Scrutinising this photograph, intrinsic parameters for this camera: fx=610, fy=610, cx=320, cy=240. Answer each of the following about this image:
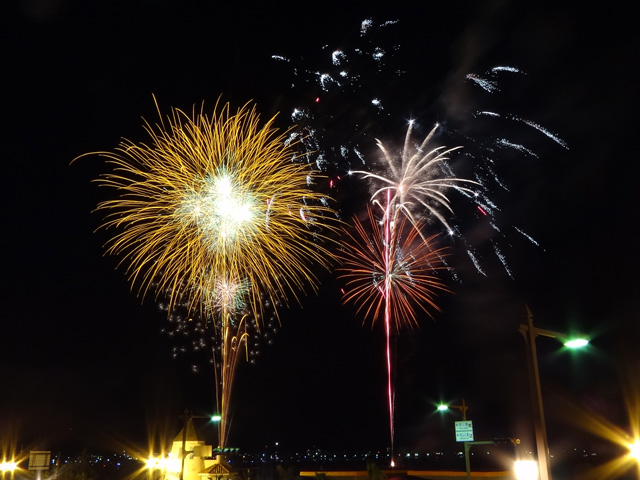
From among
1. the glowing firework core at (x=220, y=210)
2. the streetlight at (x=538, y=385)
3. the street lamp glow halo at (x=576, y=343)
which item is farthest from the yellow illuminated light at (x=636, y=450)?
the glowing firework core at (x=220, y=210)

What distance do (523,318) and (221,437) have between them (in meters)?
26.4

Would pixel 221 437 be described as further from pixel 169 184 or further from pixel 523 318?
pixel 523 318

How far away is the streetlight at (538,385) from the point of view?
977 cm

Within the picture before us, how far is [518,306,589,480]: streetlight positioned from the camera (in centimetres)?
977

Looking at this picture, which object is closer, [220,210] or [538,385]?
[538,385]

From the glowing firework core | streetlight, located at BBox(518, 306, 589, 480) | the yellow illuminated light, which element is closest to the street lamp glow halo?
streetlight, located at BBox(518, 306, 589, 480)

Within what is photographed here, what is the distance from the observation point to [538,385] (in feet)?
33.0

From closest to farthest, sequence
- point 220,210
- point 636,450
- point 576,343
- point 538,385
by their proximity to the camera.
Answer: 1. point 538,385
2. point 576,343
3. point 636,450
4. point 220,210

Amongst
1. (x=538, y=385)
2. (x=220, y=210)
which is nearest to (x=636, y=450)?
(x=538, y=385)

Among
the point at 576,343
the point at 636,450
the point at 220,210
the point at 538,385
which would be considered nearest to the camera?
the point at 538,385

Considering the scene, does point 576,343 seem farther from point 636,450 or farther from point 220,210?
point 220,210

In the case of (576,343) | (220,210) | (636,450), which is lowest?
(636,450)

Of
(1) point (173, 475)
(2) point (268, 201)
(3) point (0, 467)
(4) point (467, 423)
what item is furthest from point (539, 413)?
(3) point (0, 467)

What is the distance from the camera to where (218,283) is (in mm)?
27422
